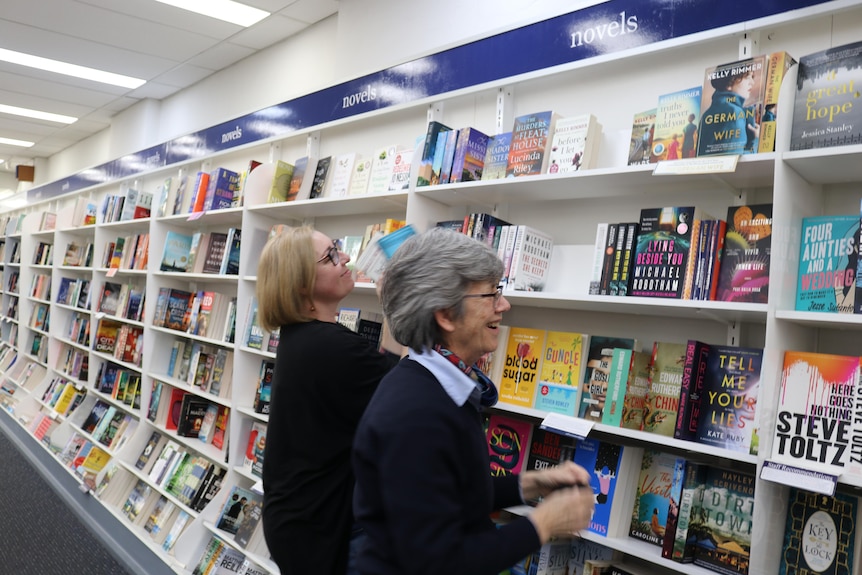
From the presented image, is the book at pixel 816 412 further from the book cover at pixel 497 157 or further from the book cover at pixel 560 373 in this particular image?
the book cover at pixel 497 157

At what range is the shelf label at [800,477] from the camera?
145cm

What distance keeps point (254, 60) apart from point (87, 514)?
366cm

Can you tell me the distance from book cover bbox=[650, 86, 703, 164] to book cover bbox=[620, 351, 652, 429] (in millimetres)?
627

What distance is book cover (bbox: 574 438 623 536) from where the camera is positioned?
6.57 feet

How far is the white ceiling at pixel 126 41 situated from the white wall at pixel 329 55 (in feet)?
0.39

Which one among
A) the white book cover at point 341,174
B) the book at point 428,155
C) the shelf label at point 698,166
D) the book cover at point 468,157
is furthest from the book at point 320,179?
the shelf label at point 698,166

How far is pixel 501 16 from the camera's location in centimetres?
294

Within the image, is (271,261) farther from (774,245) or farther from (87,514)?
(87,514)

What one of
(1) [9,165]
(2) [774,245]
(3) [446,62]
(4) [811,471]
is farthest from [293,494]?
(1) [9,165]

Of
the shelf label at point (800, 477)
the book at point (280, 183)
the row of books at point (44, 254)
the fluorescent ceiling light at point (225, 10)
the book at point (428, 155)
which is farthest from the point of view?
the row of books at point (44, 254)

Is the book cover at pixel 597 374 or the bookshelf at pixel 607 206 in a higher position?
the bookshelf at pixel 607 206

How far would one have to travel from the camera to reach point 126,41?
16.9 ft

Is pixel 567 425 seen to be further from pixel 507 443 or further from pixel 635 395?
pixel 507 443

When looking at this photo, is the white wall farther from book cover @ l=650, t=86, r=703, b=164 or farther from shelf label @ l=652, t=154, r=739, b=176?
shelf label @ l=652, t=154, r=739, b=176
